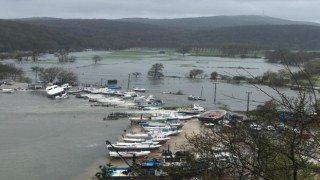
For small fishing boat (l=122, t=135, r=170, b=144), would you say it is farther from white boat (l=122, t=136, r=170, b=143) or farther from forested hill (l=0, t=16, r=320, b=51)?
forested hill (l=0, t=16, r=320, b=51)

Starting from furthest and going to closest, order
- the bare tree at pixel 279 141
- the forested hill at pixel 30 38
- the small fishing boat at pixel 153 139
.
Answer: the forested hill at pixel 30 38 < the small fishing boat at pixel 153 139 < the bare tree at pixel 279 141

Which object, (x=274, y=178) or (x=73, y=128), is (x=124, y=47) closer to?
(x=73, y=128)

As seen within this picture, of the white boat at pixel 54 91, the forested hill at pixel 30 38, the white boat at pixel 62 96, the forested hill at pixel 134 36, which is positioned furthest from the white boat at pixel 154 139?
the forested hill at pixel 134 36

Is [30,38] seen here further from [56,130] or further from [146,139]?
[146,139]

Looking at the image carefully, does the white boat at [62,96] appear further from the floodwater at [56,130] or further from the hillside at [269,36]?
the hillside at [269,36]

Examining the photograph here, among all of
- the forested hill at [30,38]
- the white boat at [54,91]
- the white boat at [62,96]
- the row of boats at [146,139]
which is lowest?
the white boat at [62,96]

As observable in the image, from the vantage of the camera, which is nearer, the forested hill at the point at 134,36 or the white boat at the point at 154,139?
the white boat at the point at 154,139

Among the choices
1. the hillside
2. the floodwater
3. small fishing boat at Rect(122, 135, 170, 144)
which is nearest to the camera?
the floodwater

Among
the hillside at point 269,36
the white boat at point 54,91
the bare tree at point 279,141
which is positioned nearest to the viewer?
the bare tree at point 279,141

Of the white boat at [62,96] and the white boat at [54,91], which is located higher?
the white boat at [54,91]

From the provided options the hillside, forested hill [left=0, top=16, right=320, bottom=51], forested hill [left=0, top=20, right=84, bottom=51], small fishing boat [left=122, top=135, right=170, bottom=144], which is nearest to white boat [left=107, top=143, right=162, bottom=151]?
small fishing boat [left=122, top=135, right=170, bottom=144]

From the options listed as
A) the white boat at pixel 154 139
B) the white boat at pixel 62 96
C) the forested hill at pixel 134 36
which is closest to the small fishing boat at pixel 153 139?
the white boat at pixel 154 139
